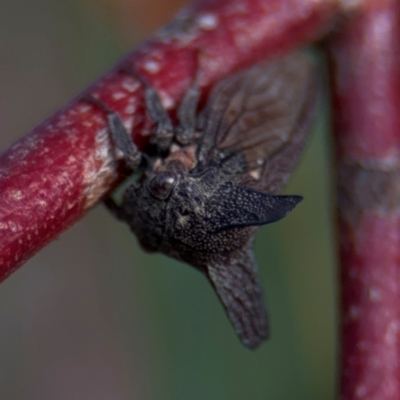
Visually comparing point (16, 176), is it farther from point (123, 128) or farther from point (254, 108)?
point (254, 108)

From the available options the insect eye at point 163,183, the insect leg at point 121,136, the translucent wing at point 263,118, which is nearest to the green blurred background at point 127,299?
the translucent wing at point 263,118

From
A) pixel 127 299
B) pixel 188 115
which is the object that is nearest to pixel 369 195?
pixel 188 115

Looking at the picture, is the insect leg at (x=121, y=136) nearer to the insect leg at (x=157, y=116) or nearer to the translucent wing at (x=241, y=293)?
the insect leg at (x=157, y=116)

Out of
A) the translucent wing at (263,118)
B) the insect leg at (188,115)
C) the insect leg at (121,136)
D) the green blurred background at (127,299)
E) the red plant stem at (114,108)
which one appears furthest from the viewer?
the green blurred background at (127,299)

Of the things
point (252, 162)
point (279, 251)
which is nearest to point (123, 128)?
point (252, 162)

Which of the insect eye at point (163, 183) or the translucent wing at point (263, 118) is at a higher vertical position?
the translucent wing at point (263, 118)

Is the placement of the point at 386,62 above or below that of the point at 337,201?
Answer: above

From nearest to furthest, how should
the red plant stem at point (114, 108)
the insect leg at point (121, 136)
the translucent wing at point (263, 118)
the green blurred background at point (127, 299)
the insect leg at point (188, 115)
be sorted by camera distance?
the red plant stem at point (114, 108) → the insect leg at point (121, 136) → the insect leg at point (188, 115) → the translucent wing at point (263, 118) → the green blurred background at point (127, 299)
